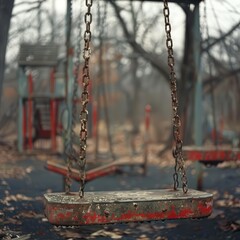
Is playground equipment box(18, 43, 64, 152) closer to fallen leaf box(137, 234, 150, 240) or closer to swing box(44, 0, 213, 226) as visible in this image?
fallen leaf box(137, 234, 150, 240)

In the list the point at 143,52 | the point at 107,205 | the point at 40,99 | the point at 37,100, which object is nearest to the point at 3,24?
the point at 107,205

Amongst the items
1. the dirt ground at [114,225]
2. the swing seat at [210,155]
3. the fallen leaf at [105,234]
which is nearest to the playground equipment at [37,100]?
the dirt ground at [114,225]

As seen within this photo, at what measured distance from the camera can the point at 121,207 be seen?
3348 mm

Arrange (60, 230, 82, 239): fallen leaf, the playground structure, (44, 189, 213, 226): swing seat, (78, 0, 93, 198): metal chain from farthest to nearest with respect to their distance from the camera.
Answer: the playground structure
(60, 230, 82, 239): fallen leaf
(78, 0, 93, 198): metal chain
(44, 189, 213, 226): swing seat

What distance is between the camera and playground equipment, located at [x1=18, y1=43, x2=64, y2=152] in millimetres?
14188

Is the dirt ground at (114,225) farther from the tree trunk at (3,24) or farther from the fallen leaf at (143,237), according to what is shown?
the tree trunk at (3,24)

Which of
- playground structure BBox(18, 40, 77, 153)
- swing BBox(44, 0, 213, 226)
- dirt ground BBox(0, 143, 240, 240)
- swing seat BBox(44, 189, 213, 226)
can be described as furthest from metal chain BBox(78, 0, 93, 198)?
playground structure BBox(18, 40, 77, 153)

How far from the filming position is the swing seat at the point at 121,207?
3201mm

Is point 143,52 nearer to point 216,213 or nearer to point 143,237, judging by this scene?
point 216,213

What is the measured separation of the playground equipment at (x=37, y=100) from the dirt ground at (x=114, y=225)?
2253 millimetres

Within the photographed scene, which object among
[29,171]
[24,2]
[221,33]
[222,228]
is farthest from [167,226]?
[221,33]

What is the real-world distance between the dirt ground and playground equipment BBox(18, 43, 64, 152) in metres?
2.25

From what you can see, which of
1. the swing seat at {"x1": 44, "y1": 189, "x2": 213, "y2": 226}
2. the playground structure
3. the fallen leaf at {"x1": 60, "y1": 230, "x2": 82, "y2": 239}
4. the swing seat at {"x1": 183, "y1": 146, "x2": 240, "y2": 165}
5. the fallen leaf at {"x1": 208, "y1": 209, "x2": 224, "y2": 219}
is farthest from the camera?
the playground structure

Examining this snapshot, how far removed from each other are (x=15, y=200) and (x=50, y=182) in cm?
269
